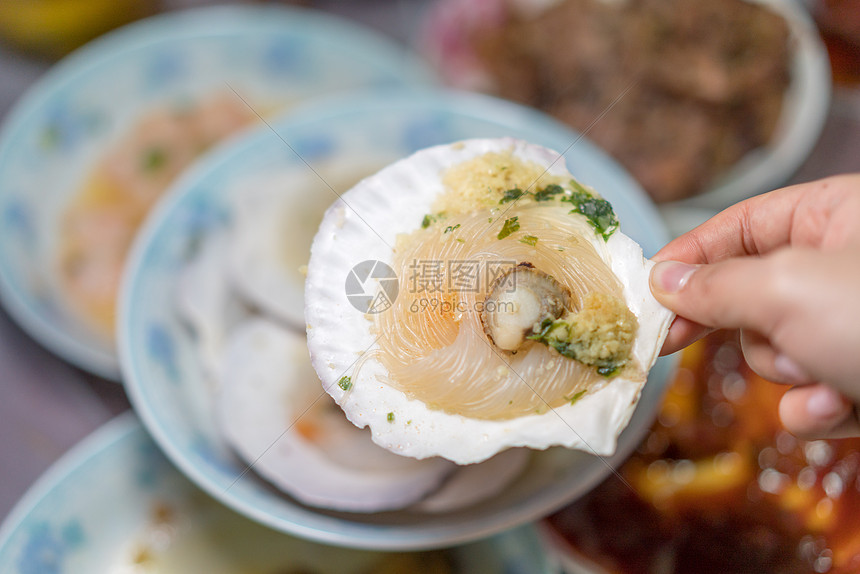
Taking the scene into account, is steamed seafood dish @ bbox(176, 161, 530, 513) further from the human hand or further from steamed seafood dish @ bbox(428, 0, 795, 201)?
steamed seafood dish @ bbox(428, 0, 795, 201)

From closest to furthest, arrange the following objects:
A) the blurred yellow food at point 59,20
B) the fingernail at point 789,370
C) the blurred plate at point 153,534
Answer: the fingernail at point 789,370 < the blurred plate at point 153,534 < the blurred yellow food at point 59,20

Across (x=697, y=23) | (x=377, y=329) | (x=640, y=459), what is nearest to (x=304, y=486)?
(x=377, y=329)

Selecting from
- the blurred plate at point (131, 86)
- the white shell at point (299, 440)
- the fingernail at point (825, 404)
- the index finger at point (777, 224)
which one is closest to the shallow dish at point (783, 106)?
the blurred plate at point (131, 86)

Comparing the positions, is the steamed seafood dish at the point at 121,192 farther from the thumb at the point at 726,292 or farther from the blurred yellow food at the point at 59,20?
the thumb at the point at 726,292

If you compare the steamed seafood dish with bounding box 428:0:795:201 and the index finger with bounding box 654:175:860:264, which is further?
the steamed seafood dish with bounding box 428:0:795:201

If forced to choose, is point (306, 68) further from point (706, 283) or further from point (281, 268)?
point (706, 283)

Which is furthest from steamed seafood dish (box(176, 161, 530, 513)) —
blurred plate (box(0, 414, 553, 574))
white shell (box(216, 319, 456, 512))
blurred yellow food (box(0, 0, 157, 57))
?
blurred yellow food (box(0, 0, 157, 57))
